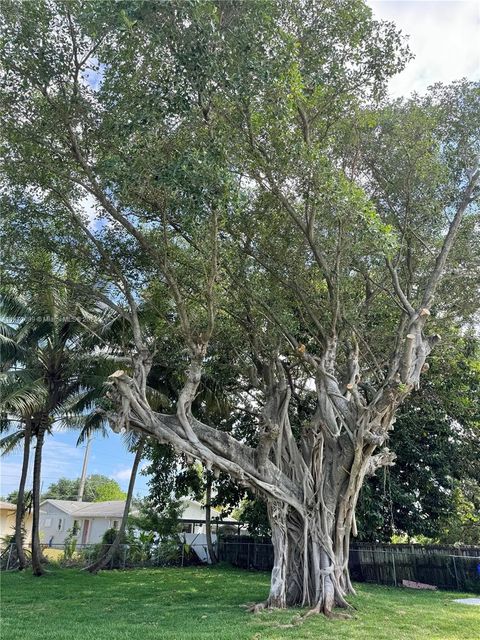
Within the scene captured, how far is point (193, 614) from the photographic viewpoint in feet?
26.0

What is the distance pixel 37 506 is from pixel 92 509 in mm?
16256

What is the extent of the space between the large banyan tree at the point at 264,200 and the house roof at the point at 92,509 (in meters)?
17.7

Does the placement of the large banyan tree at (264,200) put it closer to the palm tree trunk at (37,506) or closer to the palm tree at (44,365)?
the palm tree at (44,365)

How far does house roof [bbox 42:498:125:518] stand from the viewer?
26.0 metres

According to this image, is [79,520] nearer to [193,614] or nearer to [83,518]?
[83,518]

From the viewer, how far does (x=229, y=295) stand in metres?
10.6

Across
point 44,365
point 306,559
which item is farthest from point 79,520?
point 306,559

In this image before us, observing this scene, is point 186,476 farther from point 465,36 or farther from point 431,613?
point 465,36

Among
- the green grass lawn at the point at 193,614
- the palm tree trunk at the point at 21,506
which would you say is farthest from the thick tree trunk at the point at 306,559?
the palm tree trunk at the point at 21,506

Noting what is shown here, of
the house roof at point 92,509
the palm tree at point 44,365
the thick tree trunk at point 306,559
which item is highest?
the palm tree at point 44,365

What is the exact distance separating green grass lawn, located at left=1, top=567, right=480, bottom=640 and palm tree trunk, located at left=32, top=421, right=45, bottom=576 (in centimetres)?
89

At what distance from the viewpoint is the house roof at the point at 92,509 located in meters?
26.0

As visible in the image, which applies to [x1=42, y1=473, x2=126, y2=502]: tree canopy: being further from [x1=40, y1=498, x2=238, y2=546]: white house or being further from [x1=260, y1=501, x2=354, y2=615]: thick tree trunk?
[x1=260, y1=501, x2=354, y2=615]: thick tree trunk

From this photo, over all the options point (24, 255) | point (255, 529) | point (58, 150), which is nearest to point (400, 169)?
point (58, 150)
